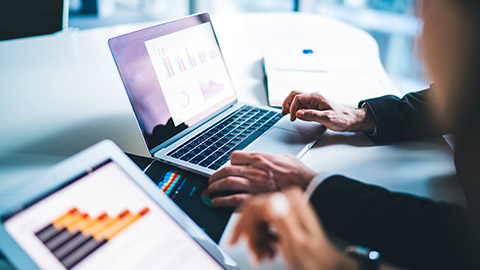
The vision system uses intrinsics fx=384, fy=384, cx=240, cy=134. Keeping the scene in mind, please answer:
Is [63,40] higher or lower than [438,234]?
higher

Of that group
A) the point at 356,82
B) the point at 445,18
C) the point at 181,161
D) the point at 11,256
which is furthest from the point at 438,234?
the point at 356,82

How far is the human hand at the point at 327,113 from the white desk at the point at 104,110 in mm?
27

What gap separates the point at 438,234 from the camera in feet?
1.89

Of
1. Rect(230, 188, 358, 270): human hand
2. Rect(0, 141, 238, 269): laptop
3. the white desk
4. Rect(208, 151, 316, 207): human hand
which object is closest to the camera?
Rect(230, 188, 358, 270): human hand

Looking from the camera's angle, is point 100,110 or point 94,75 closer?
point 100,110

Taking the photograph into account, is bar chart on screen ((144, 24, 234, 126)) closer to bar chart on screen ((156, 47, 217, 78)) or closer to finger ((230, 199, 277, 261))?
bar chart on screen ((156, 47, 217, 78))

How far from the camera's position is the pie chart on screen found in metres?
0.67

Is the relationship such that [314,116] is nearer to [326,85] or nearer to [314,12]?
[326,85]

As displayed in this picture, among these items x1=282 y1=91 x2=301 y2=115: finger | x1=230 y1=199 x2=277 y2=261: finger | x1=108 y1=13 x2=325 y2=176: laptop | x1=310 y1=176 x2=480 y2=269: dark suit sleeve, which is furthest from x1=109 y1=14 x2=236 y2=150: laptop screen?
x1=230 y1=199 x2=277 y2=261: finger

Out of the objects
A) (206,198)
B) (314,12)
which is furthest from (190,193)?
(314,12)

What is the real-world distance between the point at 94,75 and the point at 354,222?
0.98m

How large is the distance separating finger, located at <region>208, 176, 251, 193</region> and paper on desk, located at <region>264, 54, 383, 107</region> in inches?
19.2

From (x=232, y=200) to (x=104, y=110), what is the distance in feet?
1.80

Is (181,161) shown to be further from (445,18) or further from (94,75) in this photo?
(94,75)
